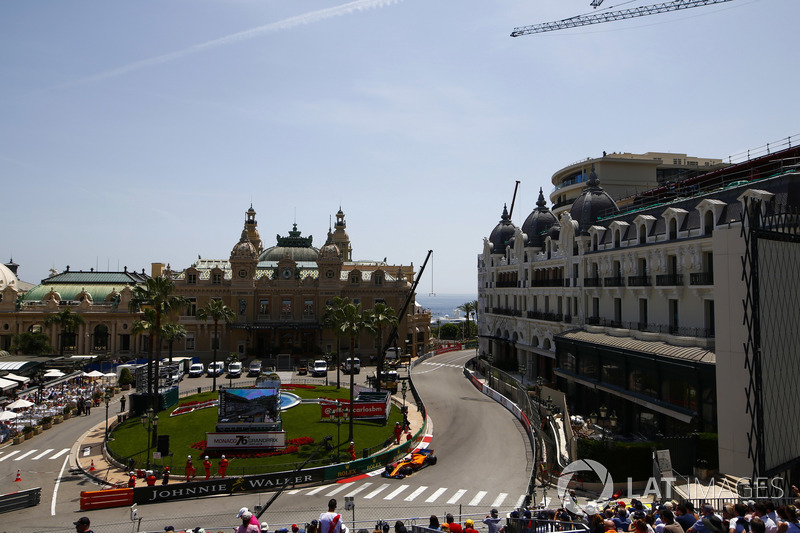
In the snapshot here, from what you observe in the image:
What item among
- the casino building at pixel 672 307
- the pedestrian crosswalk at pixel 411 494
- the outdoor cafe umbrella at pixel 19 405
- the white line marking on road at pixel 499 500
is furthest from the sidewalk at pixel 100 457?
the casino building at pixel 672 307

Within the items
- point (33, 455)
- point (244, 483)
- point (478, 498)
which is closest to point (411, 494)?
point (478, 498)

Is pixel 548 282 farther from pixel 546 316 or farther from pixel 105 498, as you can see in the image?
pixel 105 498

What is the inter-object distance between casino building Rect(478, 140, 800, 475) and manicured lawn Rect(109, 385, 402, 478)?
15540mm

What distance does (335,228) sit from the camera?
11006 cm

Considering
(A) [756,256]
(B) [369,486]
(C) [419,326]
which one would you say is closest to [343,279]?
(C) [419,326]

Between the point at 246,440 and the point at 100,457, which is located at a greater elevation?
the point at 246,440

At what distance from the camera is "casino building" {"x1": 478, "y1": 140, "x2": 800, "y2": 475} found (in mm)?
24688

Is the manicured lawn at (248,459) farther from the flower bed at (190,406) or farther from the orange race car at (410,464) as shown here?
the orange race car at (410,464)

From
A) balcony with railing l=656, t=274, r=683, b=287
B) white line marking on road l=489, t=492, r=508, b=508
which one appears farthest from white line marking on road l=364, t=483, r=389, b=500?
balcony with railing l=656, t=274, r=683, b=287

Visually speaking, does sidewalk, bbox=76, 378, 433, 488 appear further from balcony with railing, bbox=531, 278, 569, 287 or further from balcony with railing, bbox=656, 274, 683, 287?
balcony with railing, bbox=656, 274, 683, 287

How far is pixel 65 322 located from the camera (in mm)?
73125

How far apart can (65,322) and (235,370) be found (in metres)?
23.7

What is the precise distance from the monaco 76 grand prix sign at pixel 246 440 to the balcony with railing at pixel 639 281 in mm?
27973

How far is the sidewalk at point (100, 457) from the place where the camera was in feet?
112
